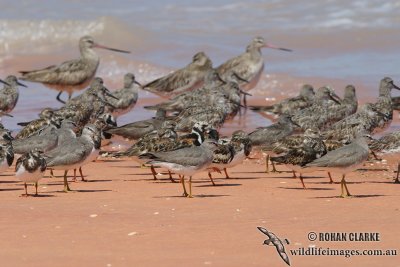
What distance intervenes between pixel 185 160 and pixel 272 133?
3462 millimetres

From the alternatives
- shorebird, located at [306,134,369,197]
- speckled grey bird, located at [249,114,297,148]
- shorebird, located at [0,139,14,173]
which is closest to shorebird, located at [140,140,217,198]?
shorebird, located at [306,134,369,197]

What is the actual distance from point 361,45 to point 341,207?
19.4 meters

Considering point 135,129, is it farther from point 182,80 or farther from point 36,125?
point 182,80

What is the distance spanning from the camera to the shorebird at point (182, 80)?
953 inches

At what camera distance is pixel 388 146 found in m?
15.5

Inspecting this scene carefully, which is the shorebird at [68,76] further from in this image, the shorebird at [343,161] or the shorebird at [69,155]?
the shorebird at [343,161]

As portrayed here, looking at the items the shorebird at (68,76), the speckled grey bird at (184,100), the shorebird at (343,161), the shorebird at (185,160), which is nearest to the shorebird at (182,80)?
the shorebird at (68,76)

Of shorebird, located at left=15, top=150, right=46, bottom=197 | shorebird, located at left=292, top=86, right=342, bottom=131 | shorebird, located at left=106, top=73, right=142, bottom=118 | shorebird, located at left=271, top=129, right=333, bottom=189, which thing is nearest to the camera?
shorebird, located at left=15, top=150, right=46, bottom=197

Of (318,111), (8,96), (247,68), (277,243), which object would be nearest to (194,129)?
(318,111)

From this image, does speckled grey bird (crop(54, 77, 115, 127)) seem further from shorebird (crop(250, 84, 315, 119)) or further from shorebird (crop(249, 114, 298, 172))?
shorebird (crop(249, 114, 298, 172))

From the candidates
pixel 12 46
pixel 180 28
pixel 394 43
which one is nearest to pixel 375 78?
pixel 394 43

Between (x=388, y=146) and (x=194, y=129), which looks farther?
(x=194, y=129)

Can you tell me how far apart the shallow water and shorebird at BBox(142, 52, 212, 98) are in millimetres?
644

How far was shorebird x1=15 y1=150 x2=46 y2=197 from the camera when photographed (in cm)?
1407
